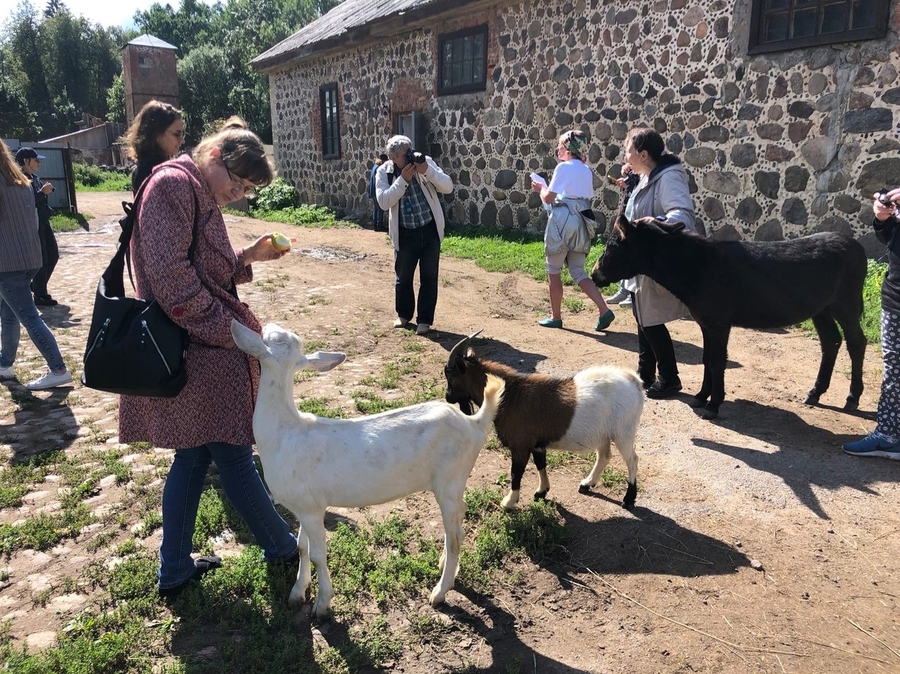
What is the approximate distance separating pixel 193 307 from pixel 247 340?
26 centimetres

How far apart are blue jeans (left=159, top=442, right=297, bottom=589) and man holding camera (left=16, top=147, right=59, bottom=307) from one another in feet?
19.6

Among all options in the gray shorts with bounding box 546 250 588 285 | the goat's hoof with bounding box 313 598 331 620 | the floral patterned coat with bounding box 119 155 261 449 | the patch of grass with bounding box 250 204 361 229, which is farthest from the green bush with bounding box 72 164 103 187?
the goat's hoof with bounding box 313 598 331 620

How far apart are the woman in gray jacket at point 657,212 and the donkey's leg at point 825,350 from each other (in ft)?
3.52

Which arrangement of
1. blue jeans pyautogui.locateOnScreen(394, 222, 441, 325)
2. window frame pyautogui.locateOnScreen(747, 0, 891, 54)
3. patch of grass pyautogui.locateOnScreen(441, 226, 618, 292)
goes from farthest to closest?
patch of grass pyautogui.locateOnScreen(441, 226, 618, 292), window frame pyautogui.locateOnScreen(747, 0, 891, 54), blue jeans pyautogui.locateOnScreen(394, 222, 441, 325)

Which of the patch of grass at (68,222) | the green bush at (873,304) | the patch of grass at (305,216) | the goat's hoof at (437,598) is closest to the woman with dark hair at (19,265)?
the goat's hoof at (437,598)

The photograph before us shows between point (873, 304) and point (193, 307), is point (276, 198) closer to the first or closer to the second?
point (873, 304)

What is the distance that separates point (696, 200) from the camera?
9.96 m

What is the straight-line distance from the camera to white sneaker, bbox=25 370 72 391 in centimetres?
569

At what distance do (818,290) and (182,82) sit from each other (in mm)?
46749

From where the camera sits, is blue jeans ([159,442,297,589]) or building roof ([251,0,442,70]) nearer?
blue jeans ([159,442,297,589])

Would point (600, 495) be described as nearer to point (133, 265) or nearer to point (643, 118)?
point (133, 265)

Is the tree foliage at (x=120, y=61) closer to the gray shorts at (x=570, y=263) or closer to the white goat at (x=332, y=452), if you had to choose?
the gray shorts at (x=570, y=263)

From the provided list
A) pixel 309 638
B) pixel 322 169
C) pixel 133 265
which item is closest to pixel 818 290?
pixel 309 638

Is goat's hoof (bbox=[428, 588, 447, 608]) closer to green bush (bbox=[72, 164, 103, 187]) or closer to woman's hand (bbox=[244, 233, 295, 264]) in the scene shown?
woman's hand (bbox=[244, 233, 295, 264])
